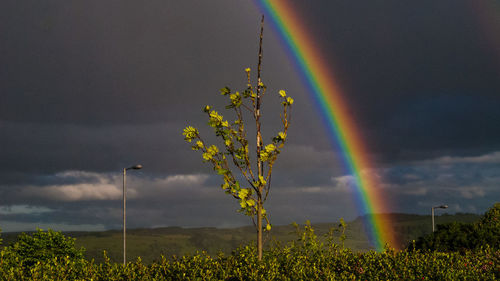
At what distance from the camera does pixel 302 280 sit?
34.8 ft

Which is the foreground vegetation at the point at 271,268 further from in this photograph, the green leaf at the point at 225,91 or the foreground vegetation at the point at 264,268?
the green leaf at the point at 225,91

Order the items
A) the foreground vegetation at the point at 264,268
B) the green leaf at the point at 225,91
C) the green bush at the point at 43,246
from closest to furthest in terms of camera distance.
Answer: the foreground vegetation at the point at 264,268 < the green leaf at the point at 225,91 < the green bush at the point at 43,246

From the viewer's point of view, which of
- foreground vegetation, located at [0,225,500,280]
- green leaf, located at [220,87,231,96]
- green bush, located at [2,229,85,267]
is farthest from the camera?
green bush, located at [2,229,85,267]

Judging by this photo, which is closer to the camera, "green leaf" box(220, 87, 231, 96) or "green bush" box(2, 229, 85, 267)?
"green leaf" box(220, 87, 231, 96)

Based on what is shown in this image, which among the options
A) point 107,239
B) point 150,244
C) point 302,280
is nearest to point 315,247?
point 302,280

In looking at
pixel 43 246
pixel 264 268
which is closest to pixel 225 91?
pixel 264 268

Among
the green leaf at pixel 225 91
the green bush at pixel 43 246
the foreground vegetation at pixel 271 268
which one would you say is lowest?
the green bush at pixel 43 246

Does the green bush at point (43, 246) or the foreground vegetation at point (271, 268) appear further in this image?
the green bush at point (43, 246)

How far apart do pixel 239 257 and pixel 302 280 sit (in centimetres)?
221

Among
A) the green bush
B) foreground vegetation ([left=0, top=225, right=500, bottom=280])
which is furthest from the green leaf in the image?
the green bush

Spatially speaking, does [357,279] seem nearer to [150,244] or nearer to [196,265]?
[196,265]

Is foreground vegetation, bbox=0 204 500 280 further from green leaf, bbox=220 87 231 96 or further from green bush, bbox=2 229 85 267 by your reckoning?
green bush, bbox=2 229 85 267

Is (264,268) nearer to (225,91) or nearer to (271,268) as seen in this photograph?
(271,268)

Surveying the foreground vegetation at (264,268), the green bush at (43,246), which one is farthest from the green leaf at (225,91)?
the green bush at (43,246)
